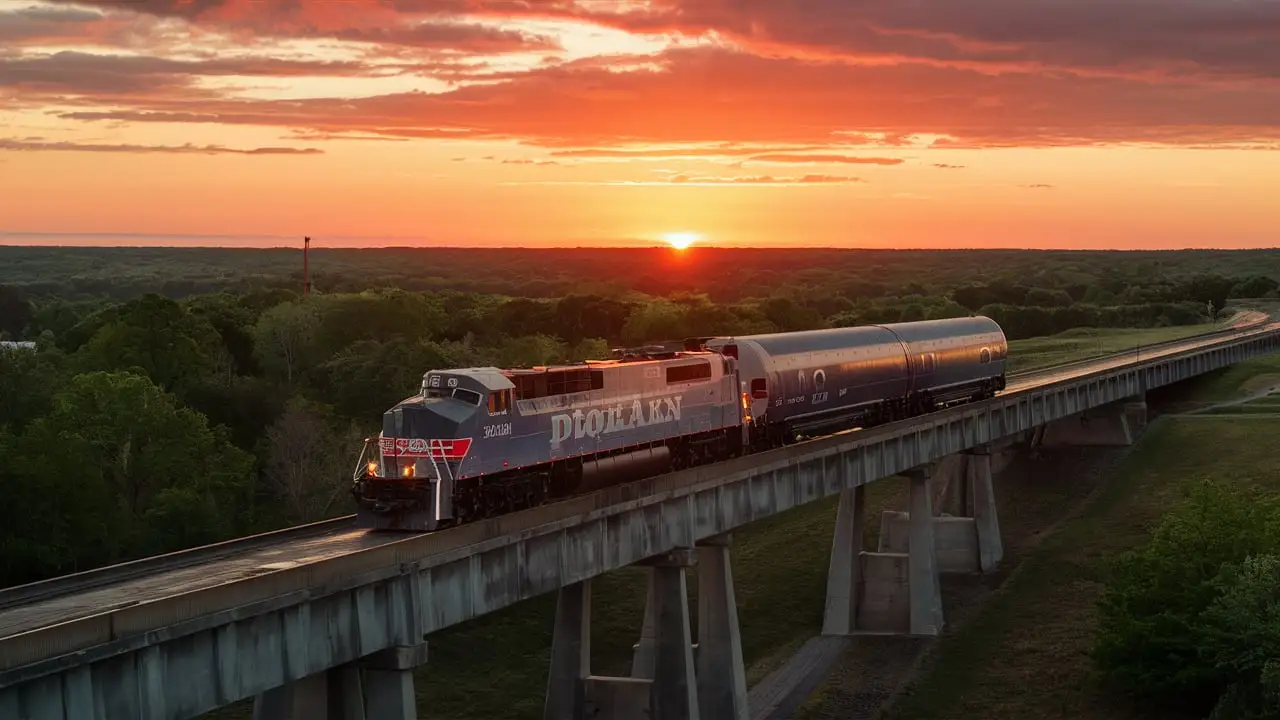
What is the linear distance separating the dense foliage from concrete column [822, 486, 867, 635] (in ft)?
46.5

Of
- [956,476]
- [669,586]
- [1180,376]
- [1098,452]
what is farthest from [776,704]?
[1180,376]

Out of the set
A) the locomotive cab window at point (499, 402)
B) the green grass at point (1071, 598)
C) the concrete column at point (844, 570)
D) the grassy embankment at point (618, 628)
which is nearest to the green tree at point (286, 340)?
the grassy embankment at point (618, 628)

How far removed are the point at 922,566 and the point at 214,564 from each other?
161 ft

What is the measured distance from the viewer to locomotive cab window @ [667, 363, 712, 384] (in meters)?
52.6

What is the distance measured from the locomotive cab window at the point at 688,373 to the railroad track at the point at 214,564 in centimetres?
728

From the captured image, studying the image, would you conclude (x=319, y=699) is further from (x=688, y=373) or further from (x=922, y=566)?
(x=922, y=566)

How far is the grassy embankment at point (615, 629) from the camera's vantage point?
2758 inches

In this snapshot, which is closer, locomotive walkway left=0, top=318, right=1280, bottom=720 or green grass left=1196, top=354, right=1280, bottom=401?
locomotive walkway left=0, top=318, right=1280, bottom=720

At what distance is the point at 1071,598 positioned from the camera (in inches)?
3056

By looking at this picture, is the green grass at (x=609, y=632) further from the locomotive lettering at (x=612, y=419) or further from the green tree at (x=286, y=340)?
the green tree at (x=286, y=340)

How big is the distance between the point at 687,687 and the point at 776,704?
15489 mm

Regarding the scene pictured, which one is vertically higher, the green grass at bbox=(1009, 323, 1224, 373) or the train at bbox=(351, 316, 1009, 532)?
the train at bbox=(351, 316, 1009, 532)

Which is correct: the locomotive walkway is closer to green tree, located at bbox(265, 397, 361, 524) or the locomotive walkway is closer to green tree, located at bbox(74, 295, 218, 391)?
green tree, located at bbox(265, 397, 361, 524)

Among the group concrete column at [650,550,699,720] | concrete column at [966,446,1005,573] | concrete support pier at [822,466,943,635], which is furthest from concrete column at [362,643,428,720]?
concrete column at [966,446,1005,573]
